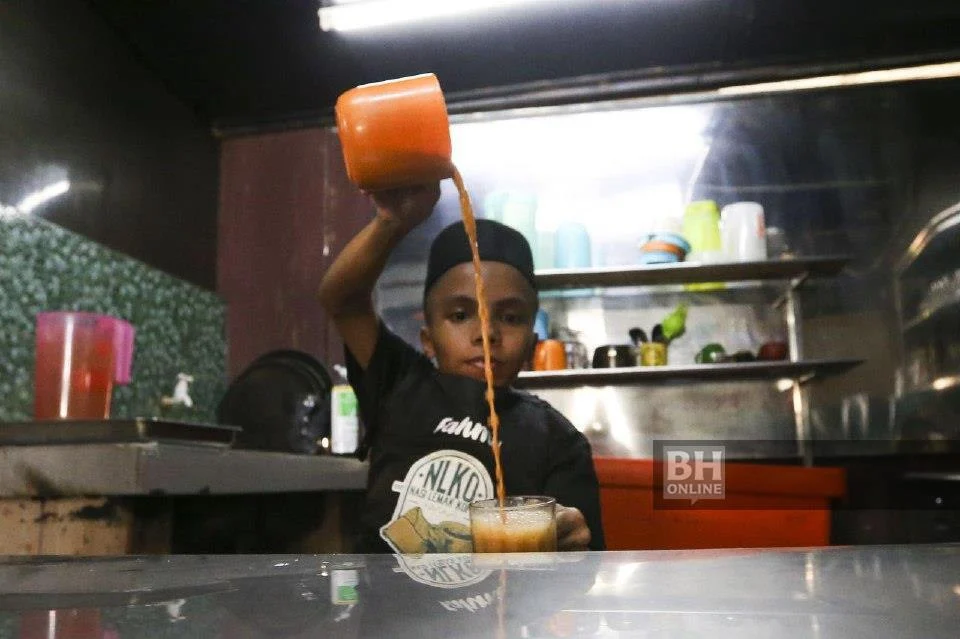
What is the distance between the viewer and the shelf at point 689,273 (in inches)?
92.6

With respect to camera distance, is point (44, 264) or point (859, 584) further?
point (44, 264)

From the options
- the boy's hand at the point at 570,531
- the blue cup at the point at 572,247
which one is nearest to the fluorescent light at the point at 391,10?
the blue cup at the point at 572,247

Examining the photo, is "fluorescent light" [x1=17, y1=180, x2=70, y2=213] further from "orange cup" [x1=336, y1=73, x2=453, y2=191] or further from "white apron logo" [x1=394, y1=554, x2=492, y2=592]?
"white apron logo" [x1=394, y1=554, x2=492, y2=592]

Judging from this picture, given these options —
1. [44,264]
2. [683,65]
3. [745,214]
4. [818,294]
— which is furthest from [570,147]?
[44,264]

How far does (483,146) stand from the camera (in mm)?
2764

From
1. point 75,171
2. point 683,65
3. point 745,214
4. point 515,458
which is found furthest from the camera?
point 683,65

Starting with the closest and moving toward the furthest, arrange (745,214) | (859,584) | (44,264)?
(859,584) < (44,264) < (745,214)

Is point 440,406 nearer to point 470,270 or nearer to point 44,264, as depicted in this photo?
point 470,270

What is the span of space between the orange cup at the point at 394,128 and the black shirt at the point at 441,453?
0.48 meters

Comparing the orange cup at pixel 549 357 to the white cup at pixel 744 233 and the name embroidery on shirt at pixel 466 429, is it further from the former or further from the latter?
the name embroidery on shirt at pixel 466 429

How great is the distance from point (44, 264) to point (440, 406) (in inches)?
50.3

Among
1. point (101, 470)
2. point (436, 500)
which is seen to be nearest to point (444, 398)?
point (436, 500)

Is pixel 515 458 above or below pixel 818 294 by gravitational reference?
below

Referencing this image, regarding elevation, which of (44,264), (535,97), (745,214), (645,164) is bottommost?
(44,264)
